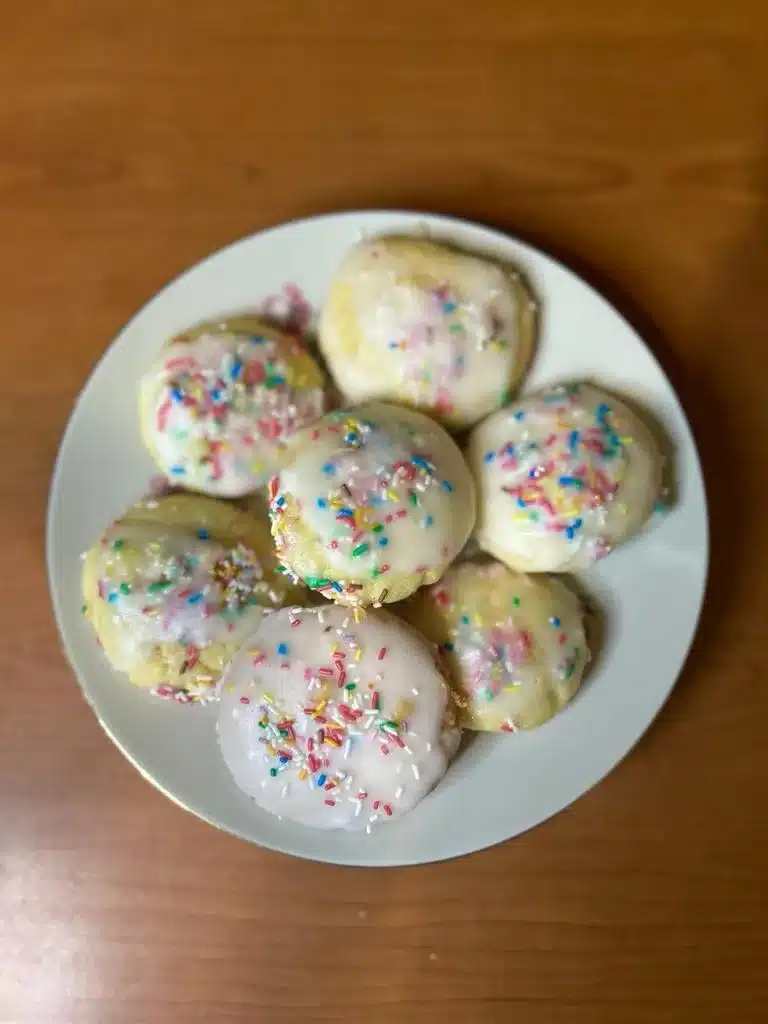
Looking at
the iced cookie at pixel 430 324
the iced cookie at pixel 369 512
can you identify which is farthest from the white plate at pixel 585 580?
the iced cookie at pixel 369 512

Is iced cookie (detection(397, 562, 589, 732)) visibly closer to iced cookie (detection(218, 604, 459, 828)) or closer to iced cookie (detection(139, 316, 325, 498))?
iced cookie (detection(218, 604, 459, 828))

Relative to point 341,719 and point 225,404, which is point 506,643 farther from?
point 225,404

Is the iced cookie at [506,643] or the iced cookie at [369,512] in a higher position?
the iced cookie at [369,512]

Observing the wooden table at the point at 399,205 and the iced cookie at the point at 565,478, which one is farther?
the wooden table at the point at 399,205

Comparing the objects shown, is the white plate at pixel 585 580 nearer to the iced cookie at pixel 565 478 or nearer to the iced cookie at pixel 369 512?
the iced cookie at pixel 565 478

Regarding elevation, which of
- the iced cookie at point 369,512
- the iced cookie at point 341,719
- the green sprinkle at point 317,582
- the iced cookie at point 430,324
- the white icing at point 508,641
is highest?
the iced cookie at point 430,324

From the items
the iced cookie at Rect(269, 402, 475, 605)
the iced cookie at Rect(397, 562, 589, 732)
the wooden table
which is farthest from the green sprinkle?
the wooden table
